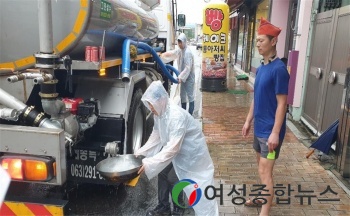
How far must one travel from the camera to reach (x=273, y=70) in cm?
286

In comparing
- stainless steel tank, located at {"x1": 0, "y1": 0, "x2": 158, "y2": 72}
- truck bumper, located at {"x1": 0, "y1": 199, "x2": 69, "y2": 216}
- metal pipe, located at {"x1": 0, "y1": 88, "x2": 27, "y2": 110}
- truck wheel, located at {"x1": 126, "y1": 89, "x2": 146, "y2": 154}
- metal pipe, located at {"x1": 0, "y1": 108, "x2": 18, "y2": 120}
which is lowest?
truck bumper, located at {"x1": 0, "y1": 199, "x2": 69, "y2": 216}

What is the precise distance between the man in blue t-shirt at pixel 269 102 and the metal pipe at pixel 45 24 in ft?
5.70

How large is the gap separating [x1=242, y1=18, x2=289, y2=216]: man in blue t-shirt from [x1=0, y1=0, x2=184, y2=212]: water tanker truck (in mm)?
1336

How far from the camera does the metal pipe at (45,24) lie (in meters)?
2.37

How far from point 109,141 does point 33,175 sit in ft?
3.41

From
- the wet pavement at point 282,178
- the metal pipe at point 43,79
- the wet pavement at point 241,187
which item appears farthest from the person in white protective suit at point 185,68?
the metal pipe at point 43,79

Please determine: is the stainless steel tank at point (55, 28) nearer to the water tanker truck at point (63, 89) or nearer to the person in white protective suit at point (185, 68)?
the water tanker truck at point (63, 89)

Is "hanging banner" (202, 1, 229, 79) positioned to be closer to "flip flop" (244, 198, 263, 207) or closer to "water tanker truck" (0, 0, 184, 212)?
"water tanker truck" (0, 0, 184, 212)

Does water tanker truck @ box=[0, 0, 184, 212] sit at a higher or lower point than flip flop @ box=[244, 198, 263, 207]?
higher

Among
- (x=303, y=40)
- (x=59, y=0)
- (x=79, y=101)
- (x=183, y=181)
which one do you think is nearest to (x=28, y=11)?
(x=59, y=0)

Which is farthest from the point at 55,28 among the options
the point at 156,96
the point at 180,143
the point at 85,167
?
the point at 180,143

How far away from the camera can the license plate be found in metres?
3.14

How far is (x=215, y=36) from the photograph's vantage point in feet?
32.2

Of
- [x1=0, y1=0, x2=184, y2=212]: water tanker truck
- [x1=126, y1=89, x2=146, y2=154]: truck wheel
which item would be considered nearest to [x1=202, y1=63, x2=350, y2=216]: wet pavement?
[x1=126, y1=89, x2=146, y2=154]: truck wheel
